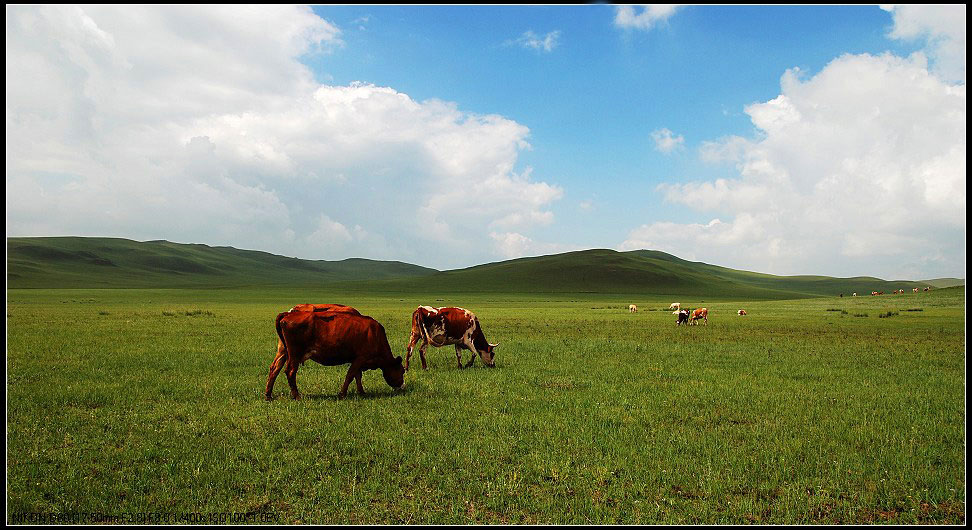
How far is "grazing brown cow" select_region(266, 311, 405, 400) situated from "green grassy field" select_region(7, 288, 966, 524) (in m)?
0.75

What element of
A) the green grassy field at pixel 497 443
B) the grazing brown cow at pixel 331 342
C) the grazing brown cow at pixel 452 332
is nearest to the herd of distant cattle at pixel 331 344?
the grazing brown cow at pixel 331 342

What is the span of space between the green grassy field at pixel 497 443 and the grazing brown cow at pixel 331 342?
0.75 meters

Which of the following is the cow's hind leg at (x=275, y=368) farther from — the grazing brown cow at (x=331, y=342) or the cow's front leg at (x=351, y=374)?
the cow's front leg at (x=351, y=374)

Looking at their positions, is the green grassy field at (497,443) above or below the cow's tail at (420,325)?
below

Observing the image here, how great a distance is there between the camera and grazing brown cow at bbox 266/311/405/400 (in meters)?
12.5

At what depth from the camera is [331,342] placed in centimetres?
1271

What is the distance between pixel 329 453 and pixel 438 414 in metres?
2.98

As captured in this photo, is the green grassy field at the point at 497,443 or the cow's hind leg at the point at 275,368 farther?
the cow's hind leg at the point at 275,368

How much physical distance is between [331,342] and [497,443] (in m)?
5.25

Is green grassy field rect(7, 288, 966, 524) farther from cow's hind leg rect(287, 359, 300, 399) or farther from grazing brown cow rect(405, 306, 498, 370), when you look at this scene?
grazing brown cow rect(405, 306, 498, 370)

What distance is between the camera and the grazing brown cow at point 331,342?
1247cm

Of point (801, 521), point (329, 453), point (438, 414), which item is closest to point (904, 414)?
point (801, 521)

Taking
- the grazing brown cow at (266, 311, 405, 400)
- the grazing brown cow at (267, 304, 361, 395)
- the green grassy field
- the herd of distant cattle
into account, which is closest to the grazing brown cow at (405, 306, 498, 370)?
the green grassy field

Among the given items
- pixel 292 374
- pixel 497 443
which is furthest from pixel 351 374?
pixel 497 443
